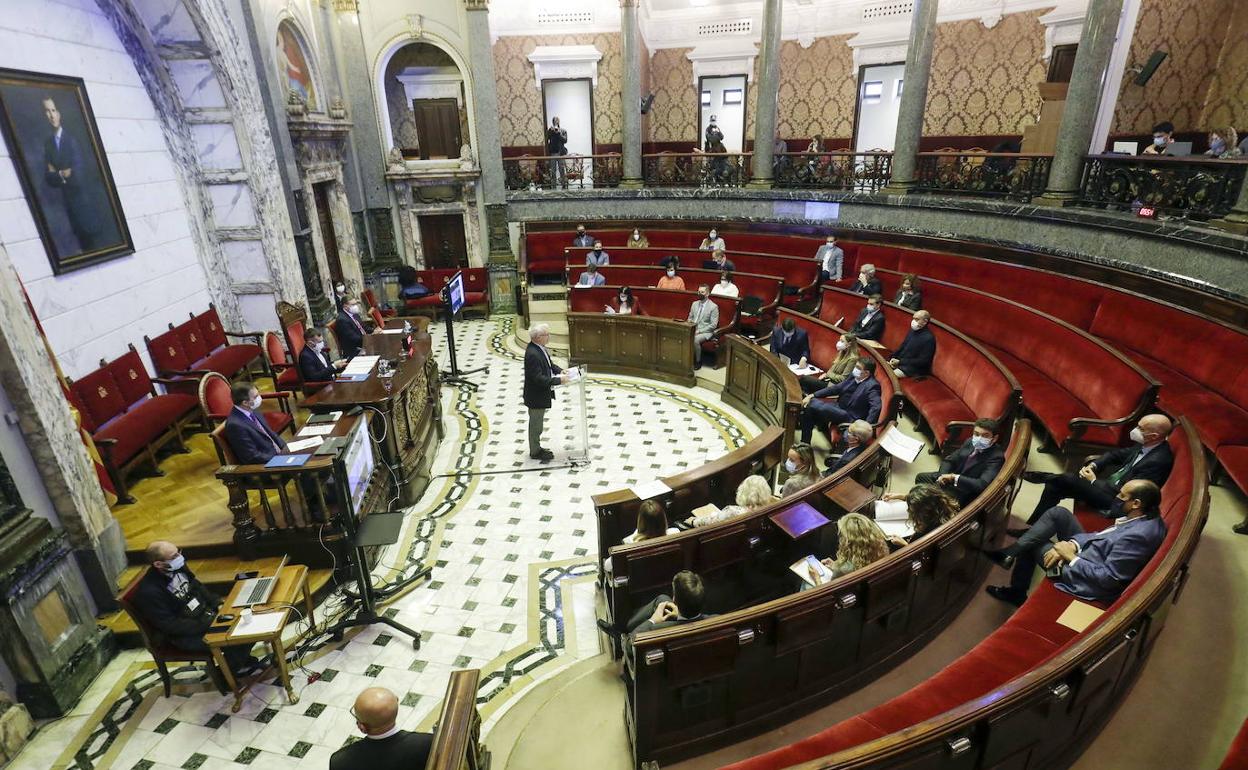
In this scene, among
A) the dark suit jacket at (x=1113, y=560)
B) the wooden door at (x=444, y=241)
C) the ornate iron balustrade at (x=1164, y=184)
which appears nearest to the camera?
the dark suit jacket at (x=1113, y=560)

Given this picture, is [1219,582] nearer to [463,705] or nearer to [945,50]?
[463,705]

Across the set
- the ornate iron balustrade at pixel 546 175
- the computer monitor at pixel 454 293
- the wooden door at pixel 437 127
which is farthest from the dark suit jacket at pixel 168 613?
the wooden door at pixel 437 127

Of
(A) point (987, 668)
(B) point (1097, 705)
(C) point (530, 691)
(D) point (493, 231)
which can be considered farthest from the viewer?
(D) point (493, 231)

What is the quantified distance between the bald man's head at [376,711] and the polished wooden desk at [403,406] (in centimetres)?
336

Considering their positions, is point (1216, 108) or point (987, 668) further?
point (1216, 108)

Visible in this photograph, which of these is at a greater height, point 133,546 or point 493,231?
point 493,231

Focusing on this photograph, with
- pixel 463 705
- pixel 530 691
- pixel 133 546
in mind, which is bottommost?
pixel 530 691

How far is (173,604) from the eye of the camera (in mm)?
3635

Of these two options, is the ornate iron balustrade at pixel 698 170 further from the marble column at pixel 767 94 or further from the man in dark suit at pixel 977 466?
the man in dark suit at pixel 977 466

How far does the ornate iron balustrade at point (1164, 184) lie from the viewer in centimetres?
603

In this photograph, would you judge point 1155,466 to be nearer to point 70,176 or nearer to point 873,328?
point 873,328

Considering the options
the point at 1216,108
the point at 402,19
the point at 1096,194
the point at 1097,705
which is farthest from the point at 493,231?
the point at 1216,108

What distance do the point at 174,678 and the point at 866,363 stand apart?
580 centimetres

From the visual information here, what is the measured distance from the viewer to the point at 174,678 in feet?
13.1
